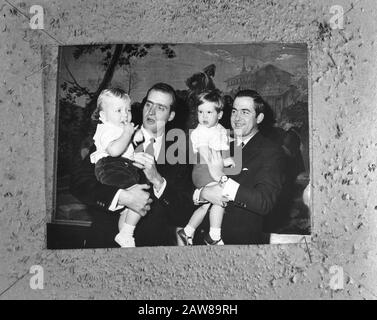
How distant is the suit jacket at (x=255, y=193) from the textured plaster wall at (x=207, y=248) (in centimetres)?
6

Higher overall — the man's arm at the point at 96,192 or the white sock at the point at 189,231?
the man's arm at the point at 96,192

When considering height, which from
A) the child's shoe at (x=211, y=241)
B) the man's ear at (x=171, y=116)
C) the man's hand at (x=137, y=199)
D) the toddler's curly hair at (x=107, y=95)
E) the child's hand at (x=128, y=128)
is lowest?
the child's shoe at (x=211, y=241)

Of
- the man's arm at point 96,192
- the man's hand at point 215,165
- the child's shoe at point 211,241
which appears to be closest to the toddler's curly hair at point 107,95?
the man's arm at point 96,192

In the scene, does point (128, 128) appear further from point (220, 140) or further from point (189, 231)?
point (189, 231)

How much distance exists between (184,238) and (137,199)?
229mm

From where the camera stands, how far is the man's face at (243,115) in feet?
6.35

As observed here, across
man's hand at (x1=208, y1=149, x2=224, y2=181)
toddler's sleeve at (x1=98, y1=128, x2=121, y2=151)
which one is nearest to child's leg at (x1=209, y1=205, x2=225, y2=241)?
man's hand at (x1=208, y1=149, x2=224, y2=181)

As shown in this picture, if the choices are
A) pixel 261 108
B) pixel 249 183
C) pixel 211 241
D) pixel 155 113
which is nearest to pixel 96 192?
pixel 155 113

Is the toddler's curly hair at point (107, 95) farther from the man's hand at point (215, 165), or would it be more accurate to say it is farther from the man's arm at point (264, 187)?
the man's arm at point (264, 187)

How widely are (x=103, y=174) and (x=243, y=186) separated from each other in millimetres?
523

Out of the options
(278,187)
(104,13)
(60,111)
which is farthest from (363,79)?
(60,111)

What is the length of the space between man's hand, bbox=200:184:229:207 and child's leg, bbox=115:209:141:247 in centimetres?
26

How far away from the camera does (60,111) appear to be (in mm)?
1920

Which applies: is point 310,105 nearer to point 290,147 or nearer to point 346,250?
point 290,147
